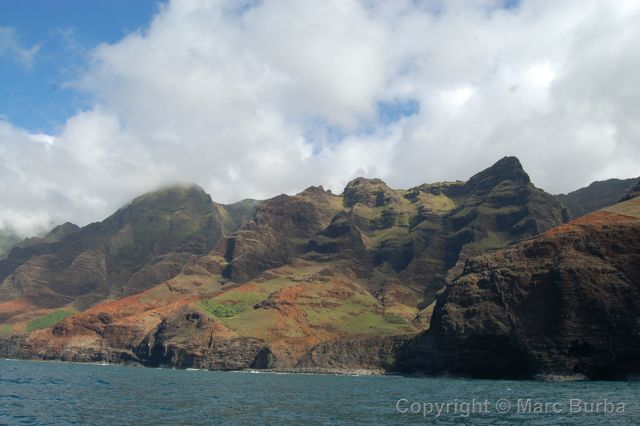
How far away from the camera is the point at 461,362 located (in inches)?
7244

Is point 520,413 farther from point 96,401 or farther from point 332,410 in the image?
point 96,401

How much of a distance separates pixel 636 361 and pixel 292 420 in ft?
393

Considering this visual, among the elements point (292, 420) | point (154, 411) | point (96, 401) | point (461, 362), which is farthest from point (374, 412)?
point (461, 362)

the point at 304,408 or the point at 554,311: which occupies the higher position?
the point at 554,311

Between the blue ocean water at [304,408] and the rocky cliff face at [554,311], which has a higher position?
the rocky cliff face at [554,311]

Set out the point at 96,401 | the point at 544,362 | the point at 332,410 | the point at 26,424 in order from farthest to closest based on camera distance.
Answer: the point at 544,362, the point at 96,401, the point at 332,410, the point at 26,424

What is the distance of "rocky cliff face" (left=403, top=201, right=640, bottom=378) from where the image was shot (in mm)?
156000

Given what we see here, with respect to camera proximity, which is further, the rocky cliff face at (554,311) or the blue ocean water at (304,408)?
the rocky cliff face at (554,311)

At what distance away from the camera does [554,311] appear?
169 metres

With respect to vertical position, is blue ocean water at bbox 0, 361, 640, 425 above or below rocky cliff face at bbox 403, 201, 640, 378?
below

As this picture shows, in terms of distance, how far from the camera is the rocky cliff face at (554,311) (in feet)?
512

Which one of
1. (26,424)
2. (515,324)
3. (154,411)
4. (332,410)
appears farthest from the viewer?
(515,324)

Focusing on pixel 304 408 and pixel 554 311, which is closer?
pixel 304 408

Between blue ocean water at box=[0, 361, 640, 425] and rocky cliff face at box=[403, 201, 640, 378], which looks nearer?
blue ocean water at box=[0, 361, 640, 425]
